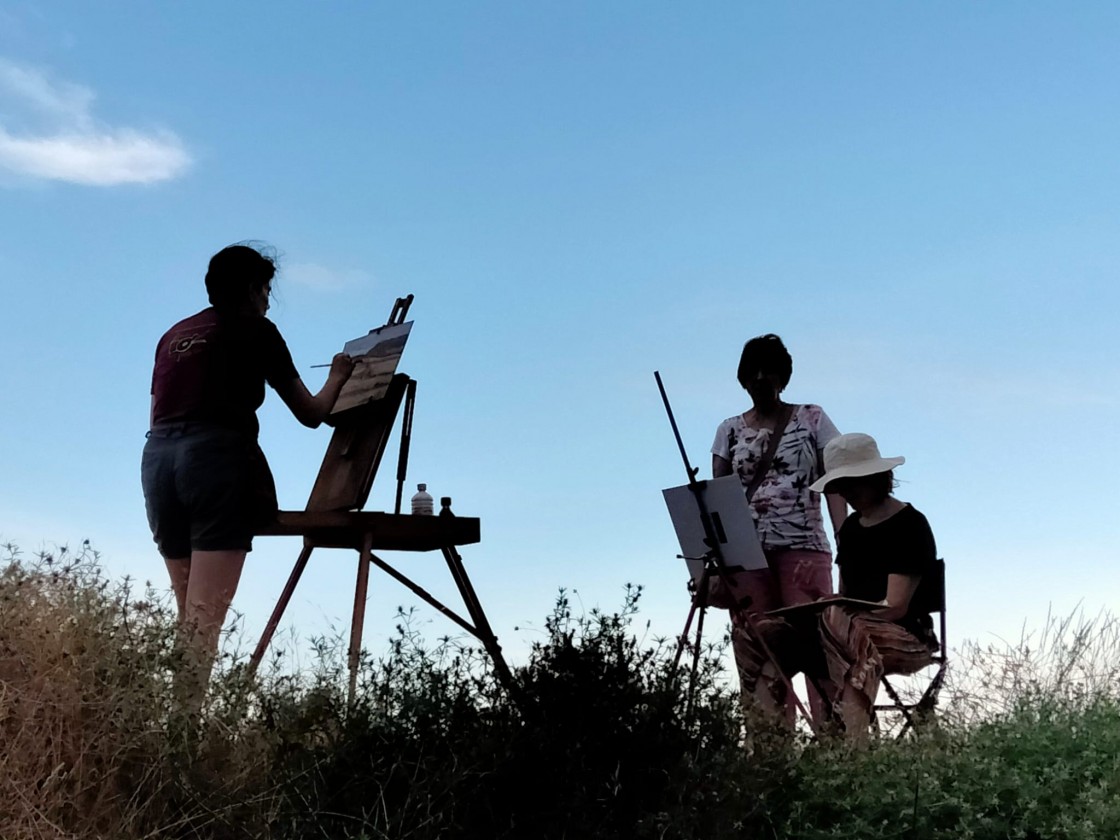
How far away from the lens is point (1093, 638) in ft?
23.9

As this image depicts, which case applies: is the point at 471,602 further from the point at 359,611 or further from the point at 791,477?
the point at 791,477

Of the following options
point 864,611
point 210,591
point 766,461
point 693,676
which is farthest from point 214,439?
point 864,611

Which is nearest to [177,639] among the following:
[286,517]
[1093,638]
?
[286,517]

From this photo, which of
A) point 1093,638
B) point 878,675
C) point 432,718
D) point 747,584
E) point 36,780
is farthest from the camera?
point 1093,638

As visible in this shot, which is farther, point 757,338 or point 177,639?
point 757,338

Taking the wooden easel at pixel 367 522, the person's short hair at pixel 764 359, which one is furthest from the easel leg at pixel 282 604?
the person's short hair at pixel 764 359

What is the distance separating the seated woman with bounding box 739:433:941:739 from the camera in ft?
18.5

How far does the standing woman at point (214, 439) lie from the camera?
5363 mm

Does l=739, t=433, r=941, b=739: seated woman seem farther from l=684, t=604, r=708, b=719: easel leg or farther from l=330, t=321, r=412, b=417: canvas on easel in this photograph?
l=330, t=321, r=412, b=417: canvas on easel

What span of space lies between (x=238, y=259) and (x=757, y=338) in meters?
2.44

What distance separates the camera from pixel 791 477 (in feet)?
20.5

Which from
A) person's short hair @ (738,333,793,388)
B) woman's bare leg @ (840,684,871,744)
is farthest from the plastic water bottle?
woman's bare leg @ (840,684,871,744)

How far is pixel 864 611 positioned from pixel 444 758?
191 centimetres

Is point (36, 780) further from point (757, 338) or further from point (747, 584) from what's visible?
point (757, 338)
